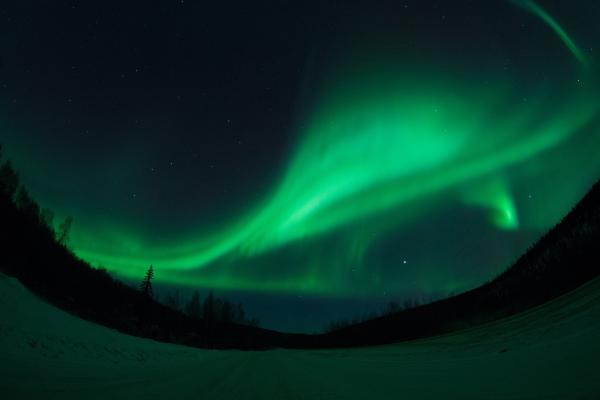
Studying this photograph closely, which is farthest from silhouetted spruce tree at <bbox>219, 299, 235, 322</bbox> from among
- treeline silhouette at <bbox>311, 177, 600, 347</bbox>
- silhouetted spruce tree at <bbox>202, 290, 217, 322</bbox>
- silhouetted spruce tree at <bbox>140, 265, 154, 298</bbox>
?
treeline silhouette at <bbox>311, 177, 600, 347</bbox>

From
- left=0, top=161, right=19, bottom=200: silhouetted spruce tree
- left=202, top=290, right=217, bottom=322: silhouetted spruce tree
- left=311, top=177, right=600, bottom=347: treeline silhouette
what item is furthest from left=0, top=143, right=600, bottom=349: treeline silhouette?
left=202, top=290, right=217, bottom=322: silhouetted spruce tree

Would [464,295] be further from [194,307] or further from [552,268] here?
[194,307]

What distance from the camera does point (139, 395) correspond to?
3.92m

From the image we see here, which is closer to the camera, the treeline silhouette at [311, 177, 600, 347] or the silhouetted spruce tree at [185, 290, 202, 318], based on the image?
the treeline silhouette at [311, 177, 600, 347]

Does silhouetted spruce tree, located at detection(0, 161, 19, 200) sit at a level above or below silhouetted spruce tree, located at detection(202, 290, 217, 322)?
above

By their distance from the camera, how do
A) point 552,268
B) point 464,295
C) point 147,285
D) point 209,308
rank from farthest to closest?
point 209,308 → point 147,285 → point 464,295 → point 552,268

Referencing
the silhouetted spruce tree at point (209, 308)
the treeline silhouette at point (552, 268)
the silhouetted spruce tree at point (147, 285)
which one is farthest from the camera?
the silhouetted spruce tree at point (209, 308)

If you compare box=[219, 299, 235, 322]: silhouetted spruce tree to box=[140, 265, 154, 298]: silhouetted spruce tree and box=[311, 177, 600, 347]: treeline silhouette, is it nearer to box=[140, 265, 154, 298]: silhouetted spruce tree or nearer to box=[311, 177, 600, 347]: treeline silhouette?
box=[140, 265, 154, 298]: silhouetted spruce tree

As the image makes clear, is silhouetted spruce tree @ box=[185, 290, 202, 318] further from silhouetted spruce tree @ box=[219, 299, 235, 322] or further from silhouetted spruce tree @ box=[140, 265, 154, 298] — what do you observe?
silhouetted spruce tree @ box=[140, 265, 154, 298]

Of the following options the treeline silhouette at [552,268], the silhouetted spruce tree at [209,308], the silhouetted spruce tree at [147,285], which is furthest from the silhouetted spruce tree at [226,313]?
the treeline silhouette at [552,268]

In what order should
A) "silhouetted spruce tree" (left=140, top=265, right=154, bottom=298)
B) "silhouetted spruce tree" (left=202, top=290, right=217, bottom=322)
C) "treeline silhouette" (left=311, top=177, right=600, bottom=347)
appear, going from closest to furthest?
"treeline silhouette" (left=311, top=177, right=600, bottom=347)
"silhouetted spruce tree" (left=140, top=265, right=154, bottom=298)
"silhouetted spruce tree" (left=202, top=290, right=217, bottom=322)

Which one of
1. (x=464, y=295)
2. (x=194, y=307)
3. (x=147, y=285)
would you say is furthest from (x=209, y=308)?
(x=464, y=295)

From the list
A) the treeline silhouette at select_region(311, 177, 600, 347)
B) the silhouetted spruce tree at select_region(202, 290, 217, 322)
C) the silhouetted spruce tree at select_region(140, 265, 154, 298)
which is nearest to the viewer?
the treeline silhouette at select_region(311, 177, 600, 347)

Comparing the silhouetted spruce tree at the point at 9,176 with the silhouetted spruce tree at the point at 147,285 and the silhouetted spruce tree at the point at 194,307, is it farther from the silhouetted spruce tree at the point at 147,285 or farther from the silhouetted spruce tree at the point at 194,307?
the silhouetted spruce tree at the point at 194,307
